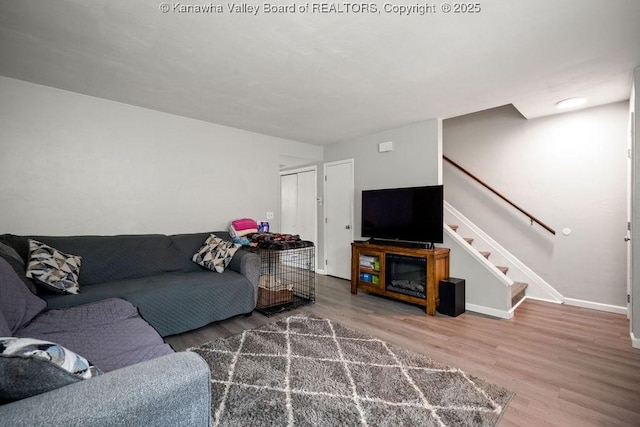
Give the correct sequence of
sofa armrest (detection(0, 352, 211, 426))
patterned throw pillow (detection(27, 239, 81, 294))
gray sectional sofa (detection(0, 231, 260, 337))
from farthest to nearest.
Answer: gray sectional sofa (detection(0, 231, 260, 337)) < patterned throw pillow (detection(27, 239, 81, 294)) < sofa armrest (detection(0, 352, 211, 426))

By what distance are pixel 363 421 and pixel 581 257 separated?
356 cm

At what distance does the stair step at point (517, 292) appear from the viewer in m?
3.30

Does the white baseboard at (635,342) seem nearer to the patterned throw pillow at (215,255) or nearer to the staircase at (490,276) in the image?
the staircase at (490,276)

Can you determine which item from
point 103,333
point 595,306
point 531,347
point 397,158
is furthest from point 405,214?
point 103,333

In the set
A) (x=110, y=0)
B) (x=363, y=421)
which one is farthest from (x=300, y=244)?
(x=110, y=0)

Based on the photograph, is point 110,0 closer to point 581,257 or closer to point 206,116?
point 206,116

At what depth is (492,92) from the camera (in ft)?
9.37

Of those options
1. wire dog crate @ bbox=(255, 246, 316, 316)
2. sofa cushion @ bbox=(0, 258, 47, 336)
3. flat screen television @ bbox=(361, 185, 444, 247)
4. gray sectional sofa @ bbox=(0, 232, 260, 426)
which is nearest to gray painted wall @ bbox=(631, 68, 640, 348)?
flat screen television @ bbox=(361, 185, 444, 247)

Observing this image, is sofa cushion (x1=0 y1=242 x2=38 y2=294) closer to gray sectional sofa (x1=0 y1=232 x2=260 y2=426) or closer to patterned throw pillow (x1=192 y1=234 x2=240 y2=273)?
gray sectional sofa (x1=0 y1=232 x2=260 y2=426)

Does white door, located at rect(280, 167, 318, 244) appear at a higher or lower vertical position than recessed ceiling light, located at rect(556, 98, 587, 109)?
lower

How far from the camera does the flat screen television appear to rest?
3346 millimetres

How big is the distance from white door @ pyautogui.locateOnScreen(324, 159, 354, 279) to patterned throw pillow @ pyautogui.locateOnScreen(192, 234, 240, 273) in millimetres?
2040

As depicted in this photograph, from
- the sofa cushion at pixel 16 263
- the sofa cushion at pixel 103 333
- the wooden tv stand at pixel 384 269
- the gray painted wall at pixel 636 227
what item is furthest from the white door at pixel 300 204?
the gray painted wall at pixel 636 227

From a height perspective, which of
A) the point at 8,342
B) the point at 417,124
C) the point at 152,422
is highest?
the point at 417,124
